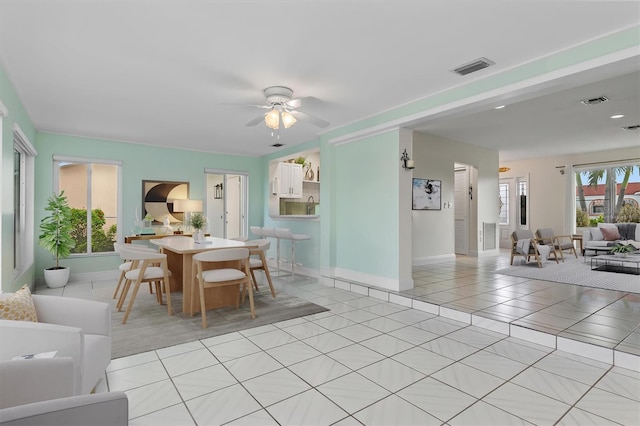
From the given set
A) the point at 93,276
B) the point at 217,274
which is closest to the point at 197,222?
the point at 217,274

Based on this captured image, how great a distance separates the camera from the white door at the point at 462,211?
329 inches

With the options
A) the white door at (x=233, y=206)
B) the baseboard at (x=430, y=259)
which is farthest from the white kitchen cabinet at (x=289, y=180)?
the baseboard at (x=430, y=259)

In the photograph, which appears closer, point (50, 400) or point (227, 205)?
point (50, 400)

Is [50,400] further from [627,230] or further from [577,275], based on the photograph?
[627,230]

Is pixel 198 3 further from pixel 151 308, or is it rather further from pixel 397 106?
pixel 151 308

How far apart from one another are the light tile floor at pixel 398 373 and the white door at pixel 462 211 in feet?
14.2

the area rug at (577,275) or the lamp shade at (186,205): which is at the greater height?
the lamp shade at (186,205)

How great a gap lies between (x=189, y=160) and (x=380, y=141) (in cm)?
432

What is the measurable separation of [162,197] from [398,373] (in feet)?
19.5

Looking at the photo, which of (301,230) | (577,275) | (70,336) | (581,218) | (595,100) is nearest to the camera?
(70,336)

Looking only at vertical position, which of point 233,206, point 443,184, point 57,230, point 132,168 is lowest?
point 57,230

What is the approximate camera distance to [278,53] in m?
2.91

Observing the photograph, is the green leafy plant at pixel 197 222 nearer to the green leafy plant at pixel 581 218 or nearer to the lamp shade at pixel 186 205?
the lamp shade at pixel 186 205

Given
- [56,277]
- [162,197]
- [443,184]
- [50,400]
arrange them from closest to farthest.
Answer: [50,400] < [56,277] < [162,197] < [443,184]
